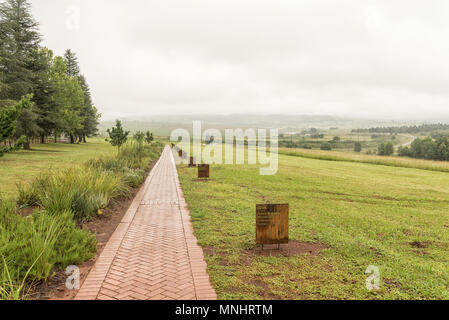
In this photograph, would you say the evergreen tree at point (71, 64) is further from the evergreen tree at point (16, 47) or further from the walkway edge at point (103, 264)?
the walkway edge at point (103, 264)

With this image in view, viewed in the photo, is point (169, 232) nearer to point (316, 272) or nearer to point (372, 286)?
point (316, 272)

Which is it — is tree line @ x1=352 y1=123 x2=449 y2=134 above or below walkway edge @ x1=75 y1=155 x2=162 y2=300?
above

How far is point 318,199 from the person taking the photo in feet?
37.1

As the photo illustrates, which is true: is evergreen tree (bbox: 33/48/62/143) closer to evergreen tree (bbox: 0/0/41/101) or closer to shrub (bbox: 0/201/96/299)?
evergreen tree (bbox: 0/0/41/101)

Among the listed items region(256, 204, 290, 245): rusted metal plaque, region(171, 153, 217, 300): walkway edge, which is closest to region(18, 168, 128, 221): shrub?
region(171, 153, 217, 300): walkway edge

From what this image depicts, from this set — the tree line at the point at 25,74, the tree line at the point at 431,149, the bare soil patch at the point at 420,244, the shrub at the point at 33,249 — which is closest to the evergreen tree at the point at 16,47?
the tree line at the point at 25,74

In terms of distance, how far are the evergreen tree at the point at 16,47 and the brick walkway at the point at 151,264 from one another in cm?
2635

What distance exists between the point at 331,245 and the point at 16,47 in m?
34.5

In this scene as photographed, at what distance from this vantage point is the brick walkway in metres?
3.78

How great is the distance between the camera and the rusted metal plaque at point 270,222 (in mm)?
5336

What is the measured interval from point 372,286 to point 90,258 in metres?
4.20

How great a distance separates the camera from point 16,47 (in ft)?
96.3

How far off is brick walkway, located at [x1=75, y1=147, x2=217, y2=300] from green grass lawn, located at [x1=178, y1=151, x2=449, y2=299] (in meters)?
0.30
